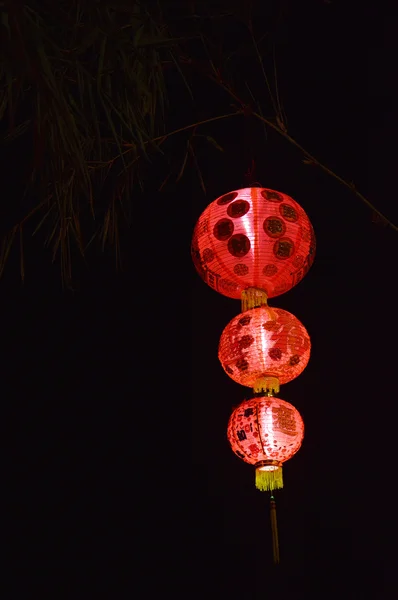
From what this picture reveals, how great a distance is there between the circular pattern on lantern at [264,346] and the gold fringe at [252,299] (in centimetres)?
2

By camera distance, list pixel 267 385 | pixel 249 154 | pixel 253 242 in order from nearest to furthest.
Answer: pixel 253 242, pixel 267 385, pixel 249 154

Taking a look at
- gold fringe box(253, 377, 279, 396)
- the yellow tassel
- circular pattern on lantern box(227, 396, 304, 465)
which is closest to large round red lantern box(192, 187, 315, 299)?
gold fringe box(253, 377, 279, 396)

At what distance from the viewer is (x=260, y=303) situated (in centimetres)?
314

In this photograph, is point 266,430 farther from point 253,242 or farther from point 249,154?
point 249,154

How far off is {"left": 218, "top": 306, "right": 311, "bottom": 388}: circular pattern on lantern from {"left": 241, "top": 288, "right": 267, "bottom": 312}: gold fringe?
2cm

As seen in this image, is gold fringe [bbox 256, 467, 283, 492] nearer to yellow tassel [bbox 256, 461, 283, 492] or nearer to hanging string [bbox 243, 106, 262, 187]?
yellow tassel [bbox 256, 461, 283, 492]

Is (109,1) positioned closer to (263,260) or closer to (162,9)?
(162,9)

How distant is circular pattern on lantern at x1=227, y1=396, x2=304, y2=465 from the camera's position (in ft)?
10.1

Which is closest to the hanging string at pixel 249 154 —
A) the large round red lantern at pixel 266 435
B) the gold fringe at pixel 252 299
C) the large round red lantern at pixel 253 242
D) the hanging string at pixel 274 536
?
the large round red lantern at pixel 253 242

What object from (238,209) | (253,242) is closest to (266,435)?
(253,242)

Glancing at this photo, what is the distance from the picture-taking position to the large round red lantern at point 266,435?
309cm

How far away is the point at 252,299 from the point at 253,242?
24 centimetres

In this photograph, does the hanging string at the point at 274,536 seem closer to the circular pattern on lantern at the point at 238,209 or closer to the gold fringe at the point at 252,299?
the gold fringe at the point at 252,299

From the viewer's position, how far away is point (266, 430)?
10.1 feet
